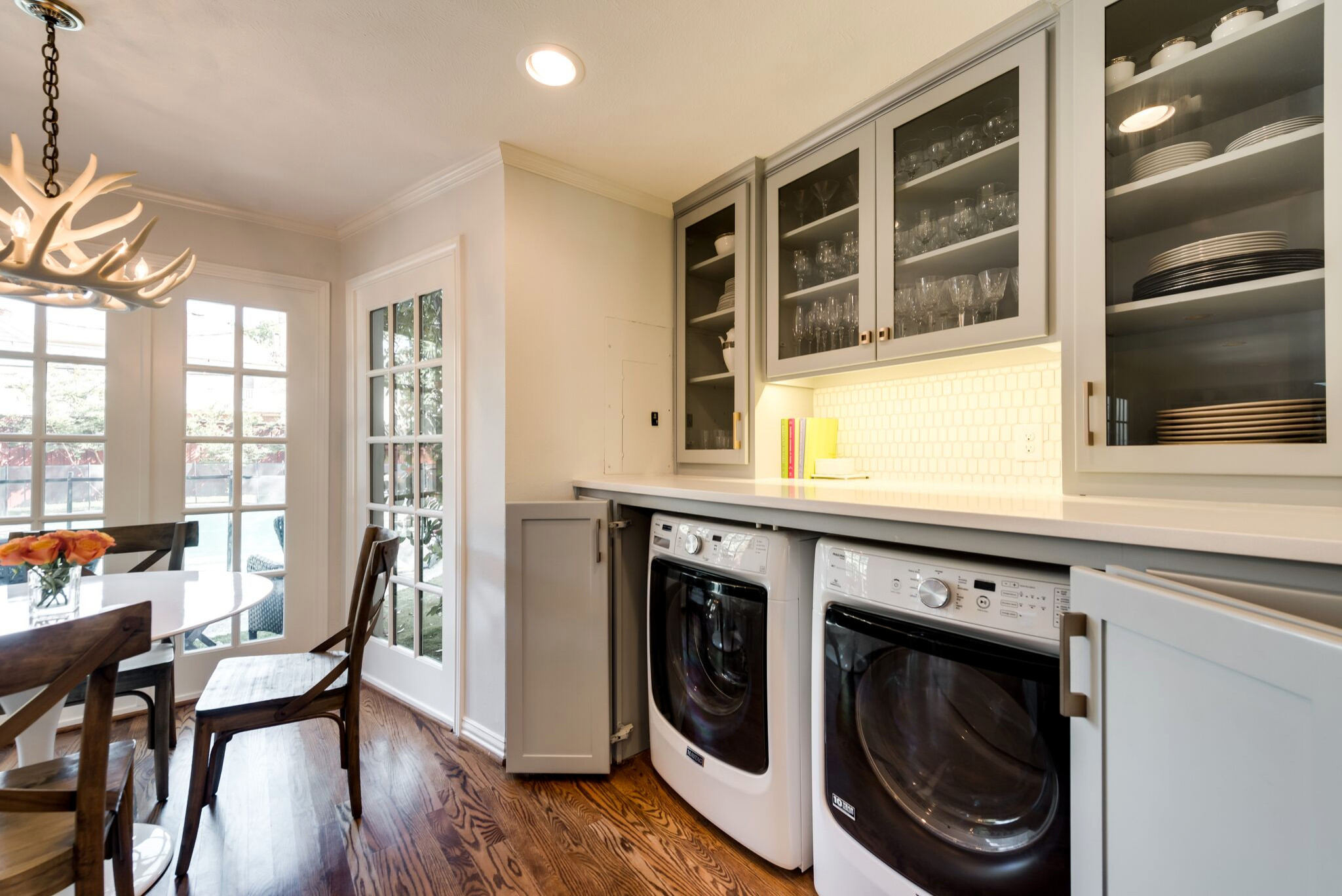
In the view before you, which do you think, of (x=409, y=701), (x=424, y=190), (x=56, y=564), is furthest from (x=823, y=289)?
(x=409, y=701)

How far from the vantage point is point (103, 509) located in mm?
2561

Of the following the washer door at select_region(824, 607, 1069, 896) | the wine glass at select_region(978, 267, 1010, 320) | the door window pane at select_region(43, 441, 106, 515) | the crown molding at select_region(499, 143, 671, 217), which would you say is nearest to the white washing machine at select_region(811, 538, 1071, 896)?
the washer door at select_region(824, 607, 1069, 896)

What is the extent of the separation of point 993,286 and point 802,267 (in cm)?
81

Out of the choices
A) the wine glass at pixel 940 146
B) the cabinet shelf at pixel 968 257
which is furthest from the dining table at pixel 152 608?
the wine glass at pixel 940 146

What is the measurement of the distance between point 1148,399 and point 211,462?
3.76 meters

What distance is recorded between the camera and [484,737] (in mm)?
2287

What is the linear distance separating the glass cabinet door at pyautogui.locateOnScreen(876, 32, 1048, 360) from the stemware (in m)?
0.15

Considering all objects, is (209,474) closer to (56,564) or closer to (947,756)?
(56,564)

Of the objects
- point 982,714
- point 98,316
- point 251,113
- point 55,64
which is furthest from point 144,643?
point 98,316

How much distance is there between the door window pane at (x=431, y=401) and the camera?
8.56ft

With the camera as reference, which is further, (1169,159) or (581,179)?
(581,179)

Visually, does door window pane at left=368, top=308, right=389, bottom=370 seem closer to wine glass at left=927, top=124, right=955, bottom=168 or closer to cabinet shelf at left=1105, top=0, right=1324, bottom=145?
wine glass at left=927, top=124, right=955, bottom=168

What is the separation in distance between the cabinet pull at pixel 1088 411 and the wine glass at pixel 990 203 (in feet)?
1.90

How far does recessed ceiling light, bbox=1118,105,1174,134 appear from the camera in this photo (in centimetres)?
139
